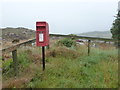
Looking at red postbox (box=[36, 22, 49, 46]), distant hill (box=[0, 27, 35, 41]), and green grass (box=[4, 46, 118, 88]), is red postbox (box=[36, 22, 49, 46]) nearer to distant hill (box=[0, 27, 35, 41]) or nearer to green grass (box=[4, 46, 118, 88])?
green grass (box=[4, 46, 118, 88])

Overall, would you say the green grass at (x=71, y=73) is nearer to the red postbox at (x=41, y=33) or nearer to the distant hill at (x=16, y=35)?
→ the red postbox at (x=41, y=33)

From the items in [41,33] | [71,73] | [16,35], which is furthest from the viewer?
[16,35]

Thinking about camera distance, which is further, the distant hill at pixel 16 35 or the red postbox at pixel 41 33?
the distant hill at pixel 16 35

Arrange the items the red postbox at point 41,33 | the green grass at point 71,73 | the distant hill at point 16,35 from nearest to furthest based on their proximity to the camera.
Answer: the green grass at point 71,73
the red postbox at point 41,33
the distant hill at point 16,35

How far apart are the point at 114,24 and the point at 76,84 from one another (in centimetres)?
1013

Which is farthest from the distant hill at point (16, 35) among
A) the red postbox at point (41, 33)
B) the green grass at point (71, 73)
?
the red postbox at point (41, 33)

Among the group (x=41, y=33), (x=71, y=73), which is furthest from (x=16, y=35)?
(x=71, y=73)

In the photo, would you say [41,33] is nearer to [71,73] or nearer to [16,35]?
[71,73]

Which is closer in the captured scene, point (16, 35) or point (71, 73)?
point (71, 73)

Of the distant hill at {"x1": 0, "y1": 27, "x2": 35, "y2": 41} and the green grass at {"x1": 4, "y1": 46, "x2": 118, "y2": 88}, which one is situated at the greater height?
the distant hill at {"x1": 0, "y1": 27, "x2": 35, "y2": 41}

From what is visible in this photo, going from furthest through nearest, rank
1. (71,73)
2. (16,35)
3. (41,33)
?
1. (16,35)
2. (41,33)
3. (71,73)

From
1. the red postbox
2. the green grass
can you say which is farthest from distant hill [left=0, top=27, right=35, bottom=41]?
the red postbox

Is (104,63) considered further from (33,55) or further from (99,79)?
(33,55)

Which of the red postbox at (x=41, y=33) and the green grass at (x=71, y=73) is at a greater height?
the red postbox at (x=41, y=33)
